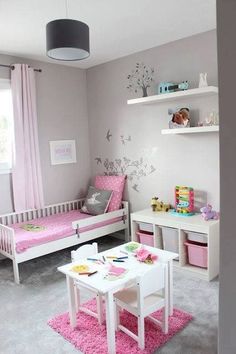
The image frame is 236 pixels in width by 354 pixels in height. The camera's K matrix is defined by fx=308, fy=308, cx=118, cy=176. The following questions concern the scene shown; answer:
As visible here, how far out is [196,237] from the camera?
3.14 metres

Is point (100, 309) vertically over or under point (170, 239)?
→ under

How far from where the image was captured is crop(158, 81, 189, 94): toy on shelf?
3293 mm

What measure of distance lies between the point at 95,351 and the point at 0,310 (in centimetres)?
102

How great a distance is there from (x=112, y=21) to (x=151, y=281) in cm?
225

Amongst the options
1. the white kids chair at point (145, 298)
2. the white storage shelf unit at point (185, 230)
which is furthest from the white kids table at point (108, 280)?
the white storage shelf unit at point (185, 230)

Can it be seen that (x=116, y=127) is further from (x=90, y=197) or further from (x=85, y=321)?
(x=85, y=321)

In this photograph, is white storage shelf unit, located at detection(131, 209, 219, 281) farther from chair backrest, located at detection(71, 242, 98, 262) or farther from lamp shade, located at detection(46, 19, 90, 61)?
lamp shade, located at detection(46, 19, 90, 61)

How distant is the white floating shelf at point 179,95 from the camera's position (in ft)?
9.93

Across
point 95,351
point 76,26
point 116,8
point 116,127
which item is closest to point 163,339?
point 95,351

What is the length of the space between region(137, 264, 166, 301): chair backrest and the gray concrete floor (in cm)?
39

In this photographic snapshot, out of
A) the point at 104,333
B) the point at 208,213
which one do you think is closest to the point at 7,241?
the point at 104,333

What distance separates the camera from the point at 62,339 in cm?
216

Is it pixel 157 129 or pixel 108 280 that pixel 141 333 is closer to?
pixel 108 280

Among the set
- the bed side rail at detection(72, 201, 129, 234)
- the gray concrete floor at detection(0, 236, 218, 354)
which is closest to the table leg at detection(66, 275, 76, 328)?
the gray concrete floor at detection(0, 236, 218, 354)
